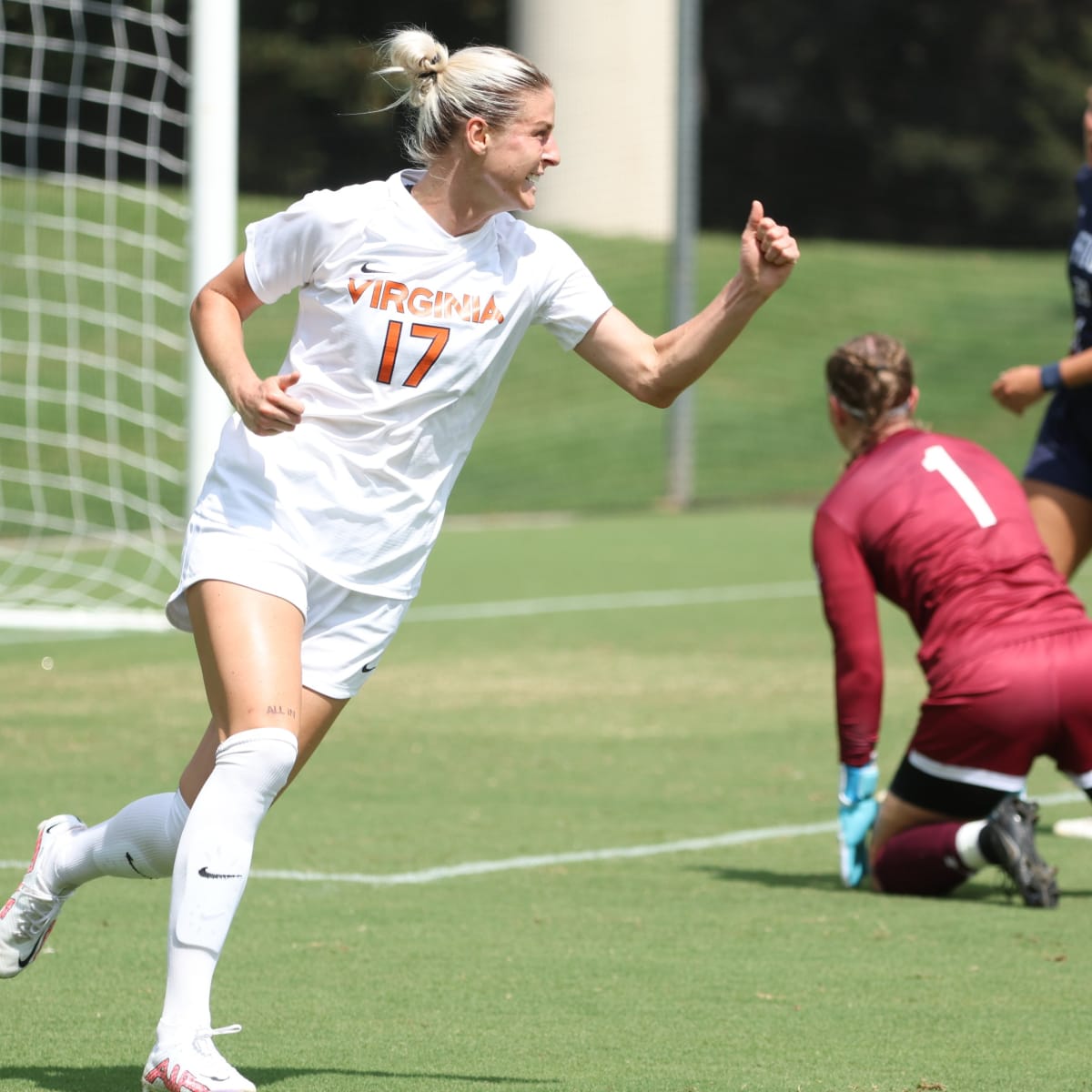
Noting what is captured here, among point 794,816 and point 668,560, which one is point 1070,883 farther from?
point 668,560

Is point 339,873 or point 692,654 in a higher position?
point 339,873

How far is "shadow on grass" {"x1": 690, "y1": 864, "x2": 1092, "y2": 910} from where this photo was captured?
6.00 metres

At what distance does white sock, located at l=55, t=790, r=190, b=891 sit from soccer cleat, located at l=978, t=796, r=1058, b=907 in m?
2.28

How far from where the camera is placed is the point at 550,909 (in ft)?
18.8

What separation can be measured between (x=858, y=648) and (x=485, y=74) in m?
2.27

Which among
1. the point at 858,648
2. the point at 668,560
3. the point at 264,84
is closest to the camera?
the point at 858,648

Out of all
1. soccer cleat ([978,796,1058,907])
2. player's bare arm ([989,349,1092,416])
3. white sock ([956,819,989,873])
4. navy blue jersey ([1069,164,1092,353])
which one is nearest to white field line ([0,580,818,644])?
navy blue jersey ([1069,164,1092,353])

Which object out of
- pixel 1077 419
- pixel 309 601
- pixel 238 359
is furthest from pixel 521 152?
pixel 1077 419

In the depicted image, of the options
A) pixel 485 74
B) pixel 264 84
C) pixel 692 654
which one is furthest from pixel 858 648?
pixel 264 84

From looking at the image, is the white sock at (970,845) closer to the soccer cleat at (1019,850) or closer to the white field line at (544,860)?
the soccer cleat at (1019,850)

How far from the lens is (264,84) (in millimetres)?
40219

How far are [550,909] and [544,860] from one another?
0.62 metres

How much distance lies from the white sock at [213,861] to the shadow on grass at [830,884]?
236 centimetres

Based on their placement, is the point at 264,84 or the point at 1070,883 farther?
the point at 264,84
